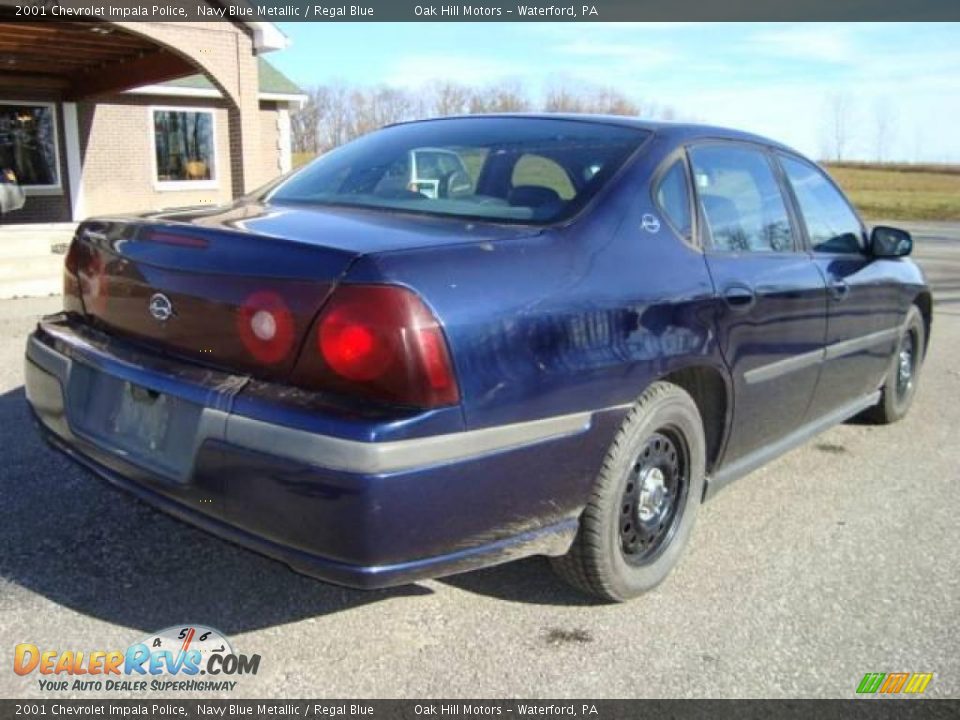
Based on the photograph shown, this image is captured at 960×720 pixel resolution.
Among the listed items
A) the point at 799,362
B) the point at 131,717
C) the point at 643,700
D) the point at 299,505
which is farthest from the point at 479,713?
the point at 799,362

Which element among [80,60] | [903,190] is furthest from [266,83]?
[903,190]

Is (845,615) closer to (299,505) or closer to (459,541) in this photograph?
(459,541)

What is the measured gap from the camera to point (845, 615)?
287 cm

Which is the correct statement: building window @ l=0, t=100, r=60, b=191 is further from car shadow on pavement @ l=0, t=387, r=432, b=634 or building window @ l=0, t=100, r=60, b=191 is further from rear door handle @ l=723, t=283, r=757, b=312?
rear door handle @ l=723, t=283, r=757, b=312

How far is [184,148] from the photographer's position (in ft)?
55.5

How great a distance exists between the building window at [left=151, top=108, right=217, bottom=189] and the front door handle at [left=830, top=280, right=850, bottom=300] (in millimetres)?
15072

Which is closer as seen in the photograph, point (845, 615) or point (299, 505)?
point (299, 505)

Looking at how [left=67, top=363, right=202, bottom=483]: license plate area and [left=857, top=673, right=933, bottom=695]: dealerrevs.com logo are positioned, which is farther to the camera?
[left=857, top=673, right=933, bottom=695]: dealerrevs.com logo

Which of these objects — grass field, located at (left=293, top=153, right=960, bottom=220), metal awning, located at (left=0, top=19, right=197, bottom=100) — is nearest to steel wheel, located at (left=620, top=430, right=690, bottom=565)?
metal awning, located at (left=0, top=19, right=197, bottom=100)

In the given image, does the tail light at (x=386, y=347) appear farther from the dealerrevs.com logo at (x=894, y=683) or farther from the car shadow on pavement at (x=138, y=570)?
the dealerrevs.com logo at (x=894, y=683)

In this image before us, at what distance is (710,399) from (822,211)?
5.01 feet

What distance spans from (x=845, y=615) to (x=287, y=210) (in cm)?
233

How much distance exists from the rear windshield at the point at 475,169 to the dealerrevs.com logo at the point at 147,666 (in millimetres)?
1511

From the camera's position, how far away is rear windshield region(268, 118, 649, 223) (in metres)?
2.85
